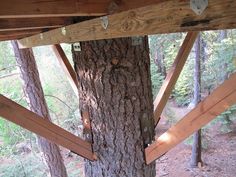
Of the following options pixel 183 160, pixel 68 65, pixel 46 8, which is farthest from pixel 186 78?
pixel 46 8

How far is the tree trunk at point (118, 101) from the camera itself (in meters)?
2.26

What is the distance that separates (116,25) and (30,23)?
2.51 feet

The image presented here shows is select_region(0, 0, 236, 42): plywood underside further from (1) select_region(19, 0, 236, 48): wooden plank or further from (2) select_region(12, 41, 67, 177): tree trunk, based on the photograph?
(2) select_region(12, 41, 67, 177): tree trunk

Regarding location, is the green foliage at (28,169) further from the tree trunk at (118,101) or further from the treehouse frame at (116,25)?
the treehouse frame at (116,25)

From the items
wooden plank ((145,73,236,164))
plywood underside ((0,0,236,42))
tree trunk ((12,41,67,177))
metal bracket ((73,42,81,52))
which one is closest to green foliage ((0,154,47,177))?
tree trunk ((12,41,67,177))

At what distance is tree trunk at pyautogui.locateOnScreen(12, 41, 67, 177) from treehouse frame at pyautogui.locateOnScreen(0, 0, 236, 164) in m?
2.27

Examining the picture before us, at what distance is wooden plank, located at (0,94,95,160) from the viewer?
6.44 feet

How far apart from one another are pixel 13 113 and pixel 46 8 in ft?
3.12

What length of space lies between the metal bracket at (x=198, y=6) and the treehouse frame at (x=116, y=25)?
1 centimetres

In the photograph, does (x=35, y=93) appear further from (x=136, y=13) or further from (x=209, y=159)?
(x=209, y=159)

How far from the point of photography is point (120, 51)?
2.23m

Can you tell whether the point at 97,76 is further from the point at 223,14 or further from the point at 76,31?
the point at 223,14

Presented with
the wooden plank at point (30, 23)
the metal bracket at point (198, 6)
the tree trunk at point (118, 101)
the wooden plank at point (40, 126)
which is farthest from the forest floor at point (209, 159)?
the metal bracket at point (198, 6)

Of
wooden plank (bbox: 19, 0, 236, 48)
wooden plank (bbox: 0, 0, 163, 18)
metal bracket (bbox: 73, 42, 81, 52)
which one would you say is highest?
wooden plank (bbox: 0, 0, 163, 18)
